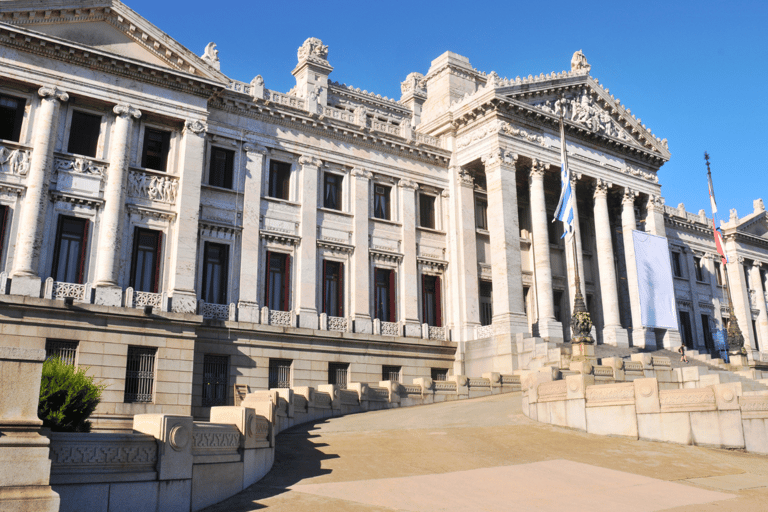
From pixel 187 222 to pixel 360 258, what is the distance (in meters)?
9.03

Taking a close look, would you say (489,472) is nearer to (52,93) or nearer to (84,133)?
(84,133)

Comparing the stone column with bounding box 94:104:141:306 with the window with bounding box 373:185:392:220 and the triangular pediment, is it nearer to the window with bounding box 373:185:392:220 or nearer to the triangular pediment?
the triangular pediment

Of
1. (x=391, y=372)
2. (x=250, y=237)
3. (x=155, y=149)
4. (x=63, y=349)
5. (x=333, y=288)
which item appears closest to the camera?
(x=63, y=349)

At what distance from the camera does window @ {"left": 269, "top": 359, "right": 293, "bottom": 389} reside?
29.6 meters

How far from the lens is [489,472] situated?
1360cm

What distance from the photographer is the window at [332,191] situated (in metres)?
34.5

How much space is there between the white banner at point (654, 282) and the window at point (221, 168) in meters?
22.7

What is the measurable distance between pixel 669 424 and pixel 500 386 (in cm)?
1106

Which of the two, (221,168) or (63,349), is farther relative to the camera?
(221,168)

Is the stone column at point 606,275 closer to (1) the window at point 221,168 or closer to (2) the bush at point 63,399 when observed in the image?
(1) the window at point 221,168

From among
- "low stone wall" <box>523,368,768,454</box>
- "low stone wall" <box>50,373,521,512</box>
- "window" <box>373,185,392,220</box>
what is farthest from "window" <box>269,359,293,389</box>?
"low stone wall" <box>50,373,521,512</box>

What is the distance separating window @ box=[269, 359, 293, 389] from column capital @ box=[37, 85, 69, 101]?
531 inches

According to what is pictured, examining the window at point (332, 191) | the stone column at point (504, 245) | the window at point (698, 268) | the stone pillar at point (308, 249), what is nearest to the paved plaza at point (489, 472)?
the stone pillar at point (308, 249)

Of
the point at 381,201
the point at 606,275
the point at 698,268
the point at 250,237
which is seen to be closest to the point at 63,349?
the point at 250,237
